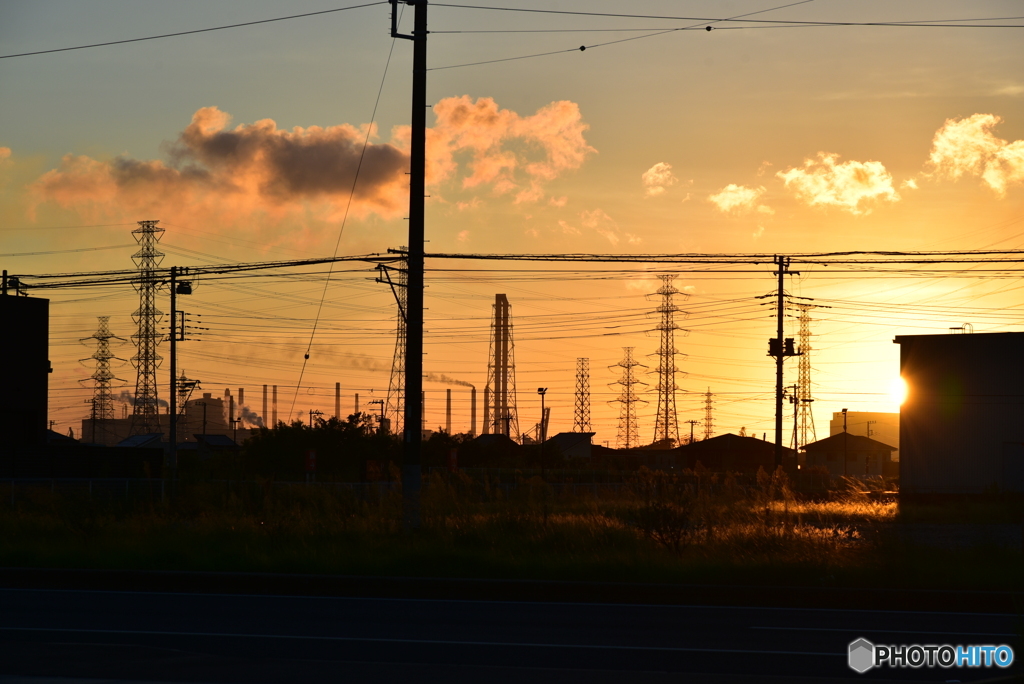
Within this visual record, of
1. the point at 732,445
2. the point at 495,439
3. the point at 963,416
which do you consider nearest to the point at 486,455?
the point at 495,439

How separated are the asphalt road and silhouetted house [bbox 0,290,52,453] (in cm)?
3538

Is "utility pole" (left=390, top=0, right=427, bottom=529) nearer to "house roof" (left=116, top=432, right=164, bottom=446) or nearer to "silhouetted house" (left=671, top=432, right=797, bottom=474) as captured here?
"silhouetted house" (left=671, top=432, right=797, bottom=474)

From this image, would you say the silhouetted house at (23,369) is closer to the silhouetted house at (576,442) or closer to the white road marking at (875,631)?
the white road marking at (875,631)

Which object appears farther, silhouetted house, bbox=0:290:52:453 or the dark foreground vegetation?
silhouetted house, bbox=0:290:52:453

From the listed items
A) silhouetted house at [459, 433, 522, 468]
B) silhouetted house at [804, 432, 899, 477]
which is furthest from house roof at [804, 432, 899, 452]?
silhouetted house at [459, 433, 522, 468]

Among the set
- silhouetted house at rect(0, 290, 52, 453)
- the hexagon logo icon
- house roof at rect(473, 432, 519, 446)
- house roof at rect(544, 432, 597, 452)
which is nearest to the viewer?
the hexagon logo icon

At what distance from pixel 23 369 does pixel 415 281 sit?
32887mm

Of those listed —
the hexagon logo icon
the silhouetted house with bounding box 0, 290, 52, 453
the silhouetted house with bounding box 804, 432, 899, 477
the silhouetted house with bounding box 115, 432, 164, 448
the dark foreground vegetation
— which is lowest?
the silhouetted house with bounding box 804, 432, 899, 477

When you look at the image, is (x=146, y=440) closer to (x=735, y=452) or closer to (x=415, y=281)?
(x=735, y=452)

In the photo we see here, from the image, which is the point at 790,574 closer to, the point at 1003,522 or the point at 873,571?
the point at 873,571

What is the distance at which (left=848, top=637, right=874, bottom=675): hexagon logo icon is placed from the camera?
9.94 metres

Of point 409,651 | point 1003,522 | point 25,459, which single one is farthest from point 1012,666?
point 25,459

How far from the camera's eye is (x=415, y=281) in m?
21.7

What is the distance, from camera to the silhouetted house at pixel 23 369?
47.2 m
